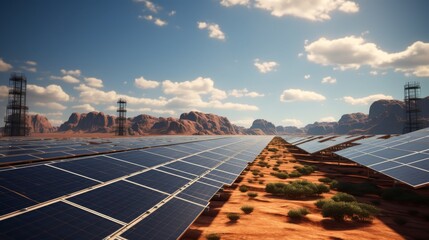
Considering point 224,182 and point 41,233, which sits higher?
point 41,233

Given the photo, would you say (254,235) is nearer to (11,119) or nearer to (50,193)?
(50,193)

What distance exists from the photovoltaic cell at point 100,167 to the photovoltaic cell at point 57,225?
2.72 metres

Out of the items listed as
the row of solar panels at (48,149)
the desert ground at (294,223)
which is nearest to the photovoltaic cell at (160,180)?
the desert ground at (294,223)

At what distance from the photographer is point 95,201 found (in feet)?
20.9

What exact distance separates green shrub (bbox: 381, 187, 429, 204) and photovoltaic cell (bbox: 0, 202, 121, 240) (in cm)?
2038

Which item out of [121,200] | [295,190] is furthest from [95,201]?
[295,190]

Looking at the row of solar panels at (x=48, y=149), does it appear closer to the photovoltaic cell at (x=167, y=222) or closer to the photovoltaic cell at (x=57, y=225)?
the photovoltaic cell at (x=57, y=225)

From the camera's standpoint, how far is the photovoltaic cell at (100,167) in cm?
855

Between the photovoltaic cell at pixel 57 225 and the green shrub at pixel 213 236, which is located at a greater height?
the photovoltaic cell at pixel 57 225

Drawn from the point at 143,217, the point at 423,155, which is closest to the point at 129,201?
the point at 143,217

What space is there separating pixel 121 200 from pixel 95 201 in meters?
0.75

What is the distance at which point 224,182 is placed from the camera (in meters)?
12.0

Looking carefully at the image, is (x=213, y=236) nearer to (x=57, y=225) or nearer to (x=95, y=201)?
(x=95, y=201)

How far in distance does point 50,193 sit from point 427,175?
18.5m
